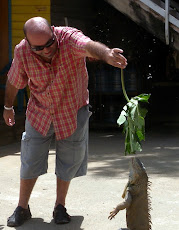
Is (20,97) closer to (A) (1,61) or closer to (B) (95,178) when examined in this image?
(A) (1,61)

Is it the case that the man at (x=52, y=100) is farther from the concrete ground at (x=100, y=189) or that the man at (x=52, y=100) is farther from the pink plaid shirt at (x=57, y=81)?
the concrete ground at (x=100, y=189)

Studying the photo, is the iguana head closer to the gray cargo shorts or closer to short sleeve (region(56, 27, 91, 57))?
the gray cargo shorts

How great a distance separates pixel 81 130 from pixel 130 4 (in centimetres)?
519

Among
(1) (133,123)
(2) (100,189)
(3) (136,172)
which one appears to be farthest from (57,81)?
(2) (100,189)

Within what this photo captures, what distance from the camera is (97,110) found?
10.4 metres

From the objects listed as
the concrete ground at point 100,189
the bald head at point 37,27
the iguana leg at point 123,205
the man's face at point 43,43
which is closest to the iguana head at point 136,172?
the iguana leg at point 123,205

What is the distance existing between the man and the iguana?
29.0 inches

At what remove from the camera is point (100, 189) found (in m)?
5.49

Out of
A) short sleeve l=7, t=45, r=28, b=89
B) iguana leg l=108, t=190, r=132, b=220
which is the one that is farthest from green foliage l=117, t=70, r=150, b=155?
short sleeve l=7, t=45, r=28, b=89

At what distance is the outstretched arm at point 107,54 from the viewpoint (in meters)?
3.35

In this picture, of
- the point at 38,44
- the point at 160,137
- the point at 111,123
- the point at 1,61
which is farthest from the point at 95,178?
the point at 1,61

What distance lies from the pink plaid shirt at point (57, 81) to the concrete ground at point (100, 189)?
2.75 feet

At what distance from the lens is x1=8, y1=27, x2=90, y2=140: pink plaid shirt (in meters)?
4.09

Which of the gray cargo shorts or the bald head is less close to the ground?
the bald head
